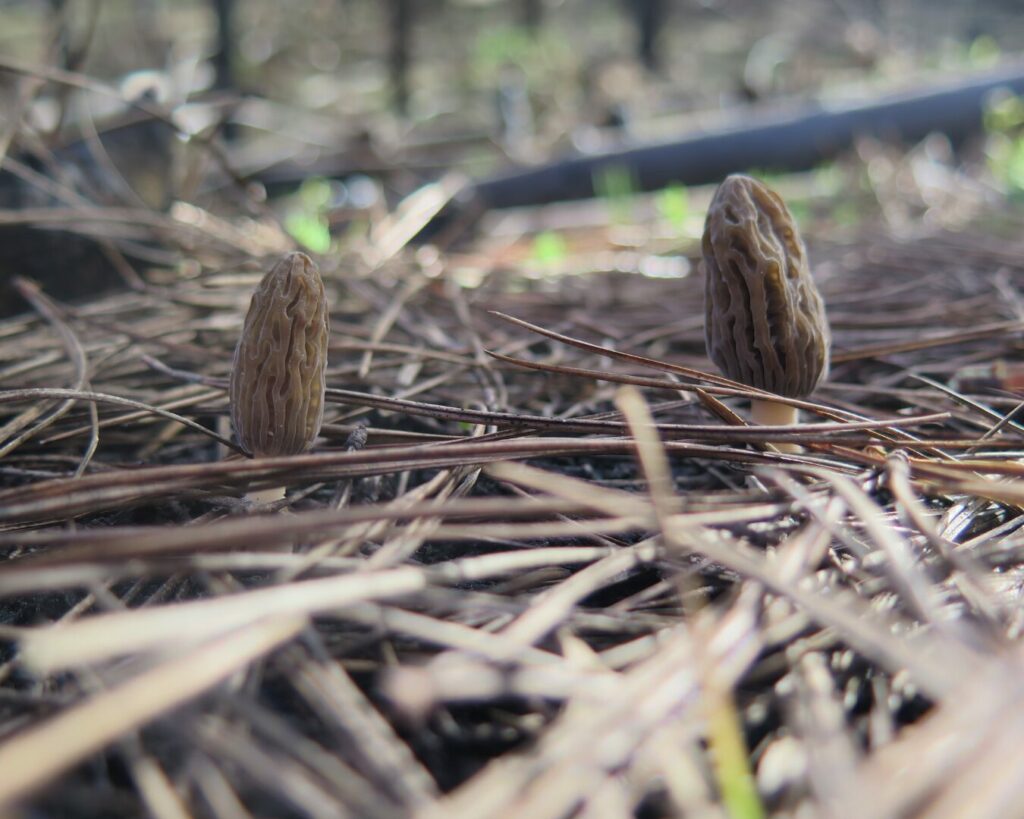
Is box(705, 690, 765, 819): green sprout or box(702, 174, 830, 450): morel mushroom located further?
box(702, 174, 830, 450): morel mushroom

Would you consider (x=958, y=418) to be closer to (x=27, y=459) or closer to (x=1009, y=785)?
(x=1009, y=785)

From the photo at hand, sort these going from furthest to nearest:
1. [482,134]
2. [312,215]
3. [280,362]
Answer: [482,134], [312,215], [280,362]

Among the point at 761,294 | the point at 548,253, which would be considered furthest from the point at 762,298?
the point at 548,253

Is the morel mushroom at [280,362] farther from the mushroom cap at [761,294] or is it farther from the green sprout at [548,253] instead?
the green sprout at [548,253]

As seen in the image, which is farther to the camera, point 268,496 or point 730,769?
point 268,496

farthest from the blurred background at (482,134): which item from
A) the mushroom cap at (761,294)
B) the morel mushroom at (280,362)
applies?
the mushroom cap at (761,294)

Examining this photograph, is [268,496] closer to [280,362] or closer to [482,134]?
[280,362]

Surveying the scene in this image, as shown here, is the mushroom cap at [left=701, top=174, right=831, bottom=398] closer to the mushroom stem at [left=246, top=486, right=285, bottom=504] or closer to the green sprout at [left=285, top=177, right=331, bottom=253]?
the mushroom stem at [left=246, top=486, right=285, bottom=504]

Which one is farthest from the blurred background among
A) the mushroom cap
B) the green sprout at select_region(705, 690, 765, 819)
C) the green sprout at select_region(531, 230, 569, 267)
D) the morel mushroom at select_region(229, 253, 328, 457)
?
the green sprout at select_region(705, 690, 765, 819)
